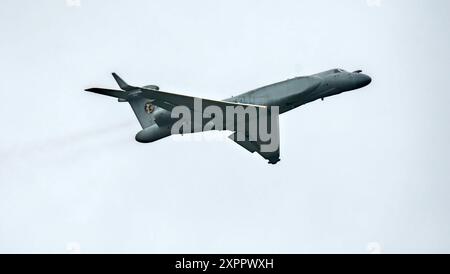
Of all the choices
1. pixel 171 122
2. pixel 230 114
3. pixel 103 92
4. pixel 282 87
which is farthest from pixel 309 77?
pixel 103 92

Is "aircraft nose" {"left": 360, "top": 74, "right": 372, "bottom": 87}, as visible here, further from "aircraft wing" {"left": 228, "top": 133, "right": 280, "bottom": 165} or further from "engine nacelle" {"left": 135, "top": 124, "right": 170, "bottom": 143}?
"engine nacelle" {"left": 135, "top": 124, "right": 170, "bottom": 143}

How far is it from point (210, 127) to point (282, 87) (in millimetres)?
7151

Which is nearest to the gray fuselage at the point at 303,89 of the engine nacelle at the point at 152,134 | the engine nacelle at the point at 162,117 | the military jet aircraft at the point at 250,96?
the military jet aircraft at the point at 250,96

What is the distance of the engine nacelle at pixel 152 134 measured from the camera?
236 feet

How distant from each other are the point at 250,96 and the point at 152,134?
9.11m

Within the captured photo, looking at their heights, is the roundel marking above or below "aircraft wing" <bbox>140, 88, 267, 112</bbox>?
above

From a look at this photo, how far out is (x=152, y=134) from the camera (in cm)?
7194

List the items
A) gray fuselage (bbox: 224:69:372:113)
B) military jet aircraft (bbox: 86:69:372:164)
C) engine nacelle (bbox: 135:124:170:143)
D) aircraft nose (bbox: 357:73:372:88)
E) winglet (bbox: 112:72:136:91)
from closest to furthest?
winglet (bbox: 112:72:136:91)
military jet aircraft (bbox: 86:69:372:164)
gray fuselage (bbox: 224:69:372:113)
engine nacelle (bbox: 135:124:170:143)
aircraft nose (bbox: 357:73:372:88)

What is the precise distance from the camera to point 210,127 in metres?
71.5

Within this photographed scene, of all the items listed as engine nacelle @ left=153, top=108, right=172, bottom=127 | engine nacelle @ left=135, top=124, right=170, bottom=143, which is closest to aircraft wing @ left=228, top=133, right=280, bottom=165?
engine nacelle @ left=135, top=124, right=170, bottom=143

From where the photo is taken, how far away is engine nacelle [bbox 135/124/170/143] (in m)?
71.8

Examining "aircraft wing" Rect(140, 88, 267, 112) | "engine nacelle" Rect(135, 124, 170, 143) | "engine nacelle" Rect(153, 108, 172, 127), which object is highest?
"aircraft wing" Rect(140, 88, 267, 112)
